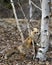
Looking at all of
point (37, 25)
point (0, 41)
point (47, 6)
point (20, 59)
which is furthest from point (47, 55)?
point (37, 25)

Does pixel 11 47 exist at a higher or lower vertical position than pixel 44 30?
lower

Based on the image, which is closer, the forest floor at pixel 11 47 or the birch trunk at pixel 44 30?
the birch trunk at pixel 44 30

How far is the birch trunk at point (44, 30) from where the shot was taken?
4633 millimetres

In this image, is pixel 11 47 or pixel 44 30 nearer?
pixel 44 30

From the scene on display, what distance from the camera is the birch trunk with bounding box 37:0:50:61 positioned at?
4.63 metres

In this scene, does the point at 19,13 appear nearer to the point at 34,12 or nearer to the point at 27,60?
the point at 34,12

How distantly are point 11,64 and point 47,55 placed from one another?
3.02 feet

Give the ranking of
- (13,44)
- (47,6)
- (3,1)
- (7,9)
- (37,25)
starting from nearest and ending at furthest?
1. (47,6)
2. (13,44)
3. (37,25)
4. (3,1)
5. (7,9)

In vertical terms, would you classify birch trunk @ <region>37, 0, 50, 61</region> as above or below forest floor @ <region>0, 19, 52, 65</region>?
above

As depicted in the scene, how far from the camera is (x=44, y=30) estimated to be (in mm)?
4793

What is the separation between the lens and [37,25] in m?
8.34

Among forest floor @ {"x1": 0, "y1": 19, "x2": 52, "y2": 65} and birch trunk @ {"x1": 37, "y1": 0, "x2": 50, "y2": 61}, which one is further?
forest floor @ {"x1": 0, "y1": 19, "x2": 52, "y2": 65}

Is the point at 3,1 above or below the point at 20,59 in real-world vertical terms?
above

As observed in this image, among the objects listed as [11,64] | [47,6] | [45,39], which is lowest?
[11,64]
